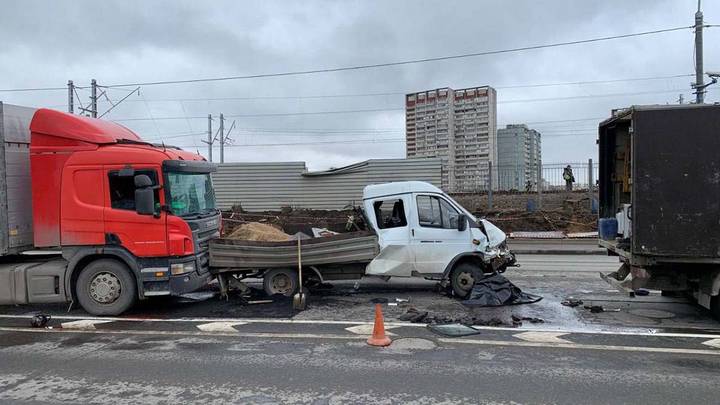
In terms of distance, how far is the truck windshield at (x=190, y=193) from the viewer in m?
8.42

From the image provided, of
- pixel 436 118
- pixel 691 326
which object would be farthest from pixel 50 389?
pixel 436 118

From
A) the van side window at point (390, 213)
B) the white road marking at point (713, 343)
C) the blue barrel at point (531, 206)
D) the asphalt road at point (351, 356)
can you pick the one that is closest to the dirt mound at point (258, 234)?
the asphalt road at point (351, 356)

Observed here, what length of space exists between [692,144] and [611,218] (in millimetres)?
2230

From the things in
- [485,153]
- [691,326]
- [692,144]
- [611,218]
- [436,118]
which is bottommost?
[691,326]

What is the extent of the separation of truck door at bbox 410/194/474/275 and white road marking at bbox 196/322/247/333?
3347 millimetres

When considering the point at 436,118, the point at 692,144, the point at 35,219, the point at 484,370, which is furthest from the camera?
the point at 436,118

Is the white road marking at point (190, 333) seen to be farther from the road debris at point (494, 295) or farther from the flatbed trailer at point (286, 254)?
the road debris at point (494, 295)

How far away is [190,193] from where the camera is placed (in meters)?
8.94

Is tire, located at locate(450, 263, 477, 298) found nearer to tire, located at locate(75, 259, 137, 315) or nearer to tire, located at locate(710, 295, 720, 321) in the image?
tire, located at locate(710, 295, 720, 321)

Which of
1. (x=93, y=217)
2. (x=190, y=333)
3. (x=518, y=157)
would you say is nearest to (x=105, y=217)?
(x=93, y=217)

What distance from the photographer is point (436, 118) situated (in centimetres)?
4606

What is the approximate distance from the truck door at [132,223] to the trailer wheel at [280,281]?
6.27ft

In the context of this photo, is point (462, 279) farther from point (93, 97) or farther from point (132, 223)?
point (93, 97)

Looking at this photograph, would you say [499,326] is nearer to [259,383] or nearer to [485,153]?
[259,383]
